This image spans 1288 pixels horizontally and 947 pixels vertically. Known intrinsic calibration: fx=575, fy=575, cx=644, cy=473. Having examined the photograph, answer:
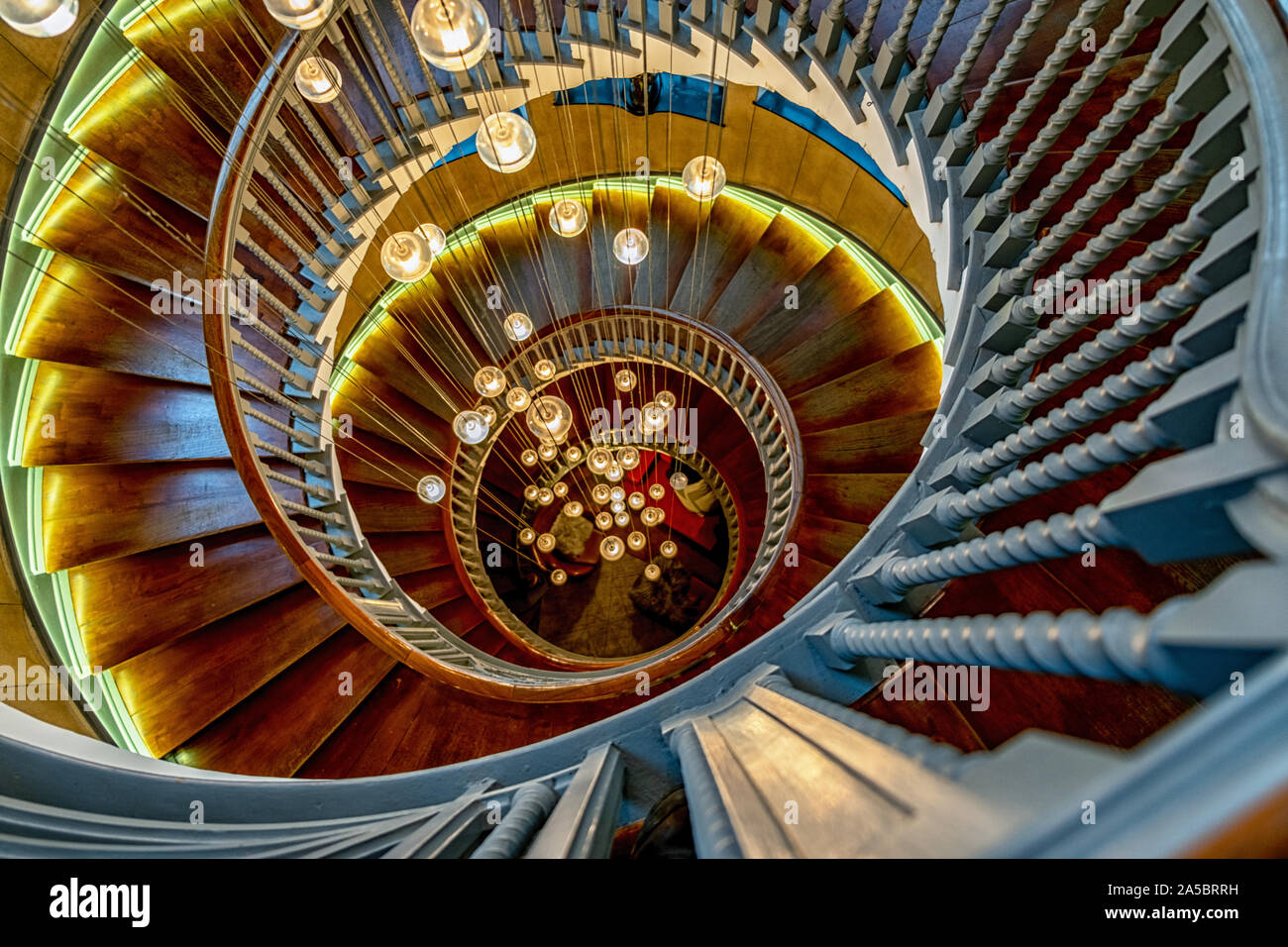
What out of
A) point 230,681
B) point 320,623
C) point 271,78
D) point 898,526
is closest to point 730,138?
point 271,78

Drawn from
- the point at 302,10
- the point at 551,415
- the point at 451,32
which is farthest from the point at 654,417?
the point at 302,10

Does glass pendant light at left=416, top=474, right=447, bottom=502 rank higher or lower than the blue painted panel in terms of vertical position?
lower

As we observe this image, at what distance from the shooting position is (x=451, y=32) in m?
1.53

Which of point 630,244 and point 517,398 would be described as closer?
point 630,244

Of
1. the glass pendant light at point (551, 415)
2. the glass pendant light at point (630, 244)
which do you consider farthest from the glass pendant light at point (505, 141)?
the glass pendant light at point (551, 415)

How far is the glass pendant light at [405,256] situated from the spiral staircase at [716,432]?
Answer: 802 millimetres

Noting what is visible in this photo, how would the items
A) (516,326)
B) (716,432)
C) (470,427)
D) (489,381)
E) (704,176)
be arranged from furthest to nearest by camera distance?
(716,432)
(516,326)
(489,381)
(470,427)
(704,176)

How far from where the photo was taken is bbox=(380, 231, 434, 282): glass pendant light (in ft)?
6.95

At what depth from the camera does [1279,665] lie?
0.42m

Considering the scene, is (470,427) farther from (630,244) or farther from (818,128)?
(818,128)

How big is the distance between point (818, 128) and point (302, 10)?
4.06 meters

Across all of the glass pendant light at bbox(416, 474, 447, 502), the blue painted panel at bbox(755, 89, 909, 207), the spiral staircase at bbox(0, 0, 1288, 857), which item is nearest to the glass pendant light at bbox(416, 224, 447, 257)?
the spiral staircase at bbox(0, 0, 1288, 857)

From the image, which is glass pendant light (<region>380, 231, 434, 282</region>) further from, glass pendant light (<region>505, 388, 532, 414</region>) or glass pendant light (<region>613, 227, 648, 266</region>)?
glass pendant light (<region>505, 388, 532, 414</region>)

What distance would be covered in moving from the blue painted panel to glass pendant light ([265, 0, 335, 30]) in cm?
384
